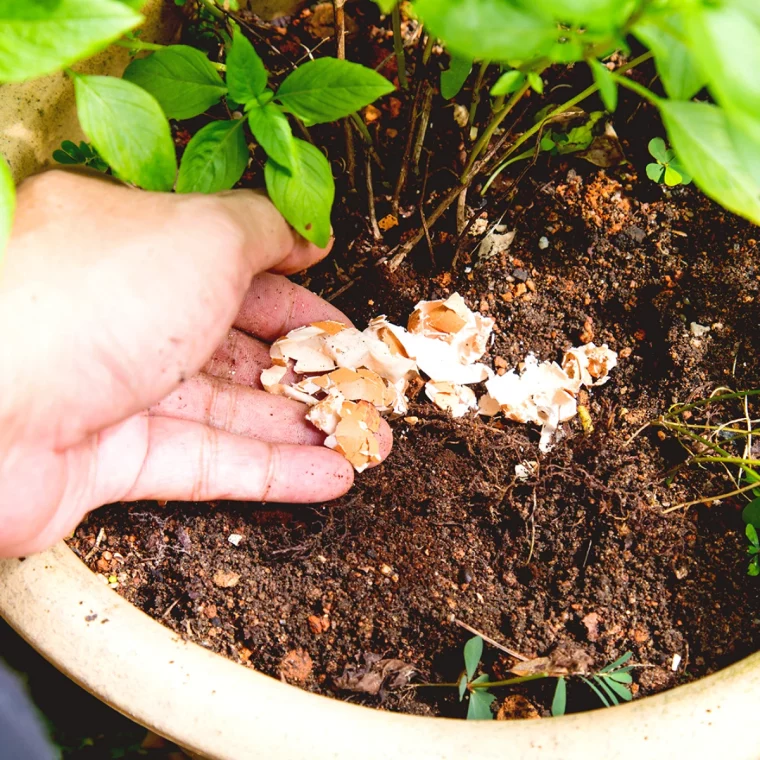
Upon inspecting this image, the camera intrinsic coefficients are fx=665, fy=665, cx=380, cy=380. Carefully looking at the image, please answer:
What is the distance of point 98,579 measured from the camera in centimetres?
88

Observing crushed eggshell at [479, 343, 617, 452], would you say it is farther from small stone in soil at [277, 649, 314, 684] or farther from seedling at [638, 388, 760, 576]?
small stone in soil at [277, 649, 314, 684]

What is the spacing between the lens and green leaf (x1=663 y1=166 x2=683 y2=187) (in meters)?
1.09

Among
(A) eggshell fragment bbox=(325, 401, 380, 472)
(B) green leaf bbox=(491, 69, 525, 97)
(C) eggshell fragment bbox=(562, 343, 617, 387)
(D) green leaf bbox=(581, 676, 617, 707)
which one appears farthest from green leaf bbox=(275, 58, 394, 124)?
(D) green leaf bbox=(581, 676, 617, 707)

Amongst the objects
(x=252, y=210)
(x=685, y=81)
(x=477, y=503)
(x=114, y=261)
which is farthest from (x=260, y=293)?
(x=685, y=81)

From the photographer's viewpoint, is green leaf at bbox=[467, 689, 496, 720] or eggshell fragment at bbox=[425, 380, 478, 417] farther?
eggshell fragment at bbox=[425, 380, 478, 417]

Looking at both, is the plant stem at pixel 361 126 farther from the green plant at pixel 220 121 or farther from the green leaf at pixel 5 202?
the green leaf at pixel 5 202

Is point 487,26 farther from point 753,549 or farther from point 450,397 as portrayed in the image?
point 753,549

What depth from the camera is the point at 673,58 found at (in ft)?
1.76

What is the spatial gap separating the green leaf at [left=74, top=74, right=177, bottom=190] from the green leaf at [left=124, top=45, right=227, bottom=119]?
0.32ft

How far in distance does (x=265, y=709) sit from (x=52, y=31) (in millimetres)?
720

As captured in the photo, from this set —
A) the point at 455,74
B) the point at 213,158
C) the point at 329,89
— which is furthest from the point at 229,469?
the point at 455,74

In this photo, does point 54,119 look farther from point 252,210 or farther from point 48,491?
point 48,491

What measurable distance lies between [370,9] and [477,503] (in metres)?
0.88

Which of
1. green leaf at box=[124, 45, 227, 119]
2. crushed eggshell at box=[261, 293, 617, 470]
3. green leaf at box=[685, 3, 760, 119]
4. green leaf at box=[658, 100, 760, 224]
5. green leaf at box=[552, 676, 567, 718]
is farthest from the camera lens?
crushed eggshell at box=[261, 293, 617, 470]
